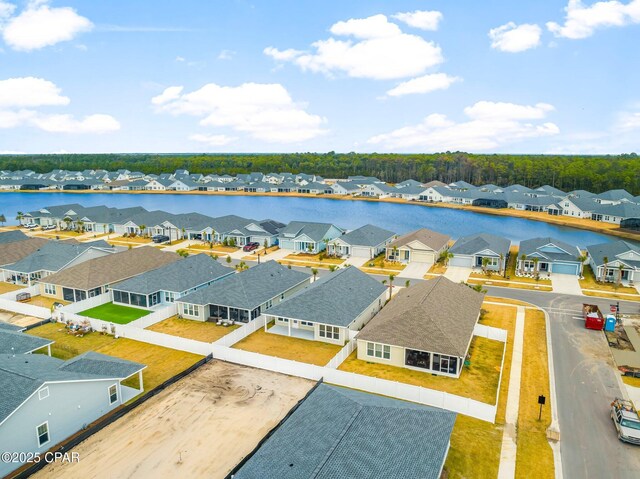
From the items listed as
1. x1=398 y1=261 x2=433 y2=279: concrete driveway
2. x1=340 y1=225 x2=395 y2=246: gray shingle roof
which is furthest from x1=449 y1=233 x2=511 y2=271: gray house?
x1=340 y1=225 x2=395 y2=246: gray shingle roof

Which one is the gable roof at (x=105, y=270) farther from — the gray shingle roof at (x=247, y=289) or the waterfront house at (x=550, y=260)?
the waterfront house at (x=550, y=260)

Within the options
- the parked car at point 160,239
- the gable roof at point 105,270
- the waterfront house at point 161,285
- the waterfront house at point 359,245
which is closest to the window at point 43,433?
the waterfront house at point 161,285

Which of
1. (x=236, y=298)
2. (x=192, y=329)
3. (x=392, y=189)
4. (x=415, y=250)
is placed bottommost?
(x=192, y=329)

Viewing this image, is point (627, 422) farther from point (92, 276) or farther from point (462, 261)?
point (92, 276)

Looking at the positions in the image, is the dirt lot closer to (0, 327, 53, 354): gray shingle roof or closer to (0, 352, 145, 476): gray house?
(0, 352, 145, 476): gray house

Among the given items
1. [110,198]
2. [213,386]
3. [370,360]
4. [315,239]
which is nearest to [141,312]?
[213,386]

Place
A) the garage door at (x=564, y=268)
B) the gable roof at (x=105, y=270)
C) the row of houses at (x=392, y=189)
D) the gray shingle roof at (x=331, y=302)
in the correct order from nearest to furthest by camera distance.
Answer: the gray shingle roof at (x=331, y=302) < the gable roof at (x=105, y=270) < the garage door at (x=564, y=268) < the row of houses at (x=392, y=189)

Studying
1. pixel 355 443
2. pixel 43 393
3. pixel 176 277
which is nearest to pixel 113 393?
pixel 43 393
